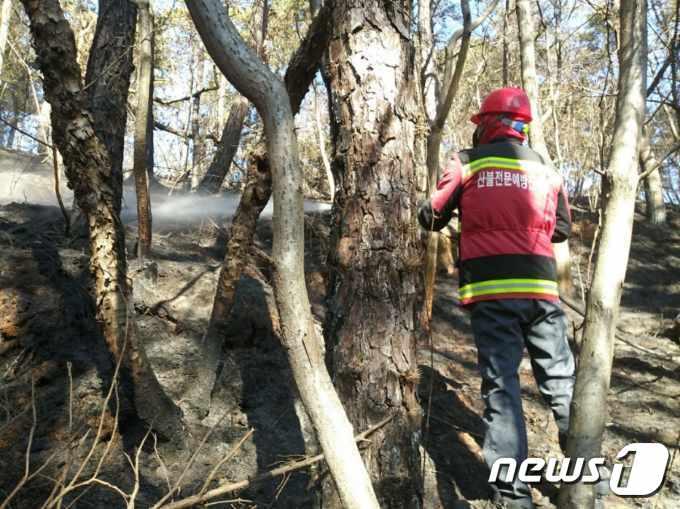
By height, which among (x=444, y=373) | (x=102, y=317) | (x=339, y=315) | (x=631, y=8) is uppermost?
(x=631, y=8)

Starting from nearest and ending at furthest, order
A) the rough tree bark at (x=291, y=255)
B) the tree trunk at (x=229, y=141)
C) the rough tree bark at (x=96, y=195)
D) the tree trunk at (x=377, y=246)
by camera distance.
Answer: the rough tree bark at (x=291, y=255), the tree trunk at (x=377, y=246), the rough tree bark at (x=96, y=195), the tree trunk at (x=229, y=141)

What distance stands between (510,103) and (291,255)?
1848mm

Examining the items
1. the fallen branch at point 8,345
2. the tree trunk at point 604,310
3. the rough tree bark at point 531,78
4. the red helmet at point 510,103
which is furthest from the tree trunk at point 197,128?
the tree trunk at point 604,310

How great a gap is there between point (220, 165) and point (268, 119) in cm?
675

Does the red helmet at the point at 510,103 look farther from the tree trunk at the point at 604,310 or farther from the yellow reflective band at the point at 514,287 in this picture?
the yellow reflective band at the point at 514,287

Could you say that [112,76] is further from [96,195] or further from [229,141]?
[229,141]

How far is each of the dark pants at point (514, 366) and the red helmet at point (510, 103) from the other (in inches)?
38.1

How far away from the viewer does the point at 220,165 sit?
318 inches

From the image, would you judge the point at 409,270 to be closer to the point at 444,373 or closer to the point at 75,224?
the point at 444,373

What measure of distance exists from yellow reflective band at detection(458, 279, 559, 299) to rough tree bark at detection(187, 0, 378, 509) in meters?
1.36

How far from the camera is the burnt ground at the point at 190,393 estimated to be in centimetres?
301

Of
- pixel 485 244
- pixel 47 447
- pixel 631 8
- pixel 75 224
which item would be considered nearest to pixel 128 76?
pixel 75 224

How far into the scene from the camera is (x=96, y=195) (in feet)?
10.4

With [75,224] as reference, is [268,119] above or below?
above
